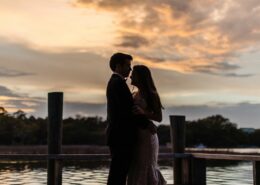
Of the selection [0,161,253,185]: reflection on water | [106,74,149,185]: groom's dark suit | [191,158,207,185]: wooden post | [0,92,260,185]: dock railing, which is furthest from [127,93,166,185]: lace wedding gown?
[0,161,253,185]: reflection on water

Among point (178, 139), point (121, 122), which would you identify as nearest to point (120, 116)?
point (121, 122)

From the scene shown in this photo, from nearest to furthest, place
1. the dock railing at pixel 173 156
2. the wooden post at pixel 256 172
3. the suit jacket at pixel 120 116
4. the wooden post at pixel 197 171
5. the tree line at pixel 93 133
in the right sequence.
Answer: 1. the suit jacket at pixel 120 116
2. the wooden post at pixel 256 172
3. the dock railing at pixel 173 156
4. the wooden post at pixel 197 171
5. the tree line at pixel 93 133

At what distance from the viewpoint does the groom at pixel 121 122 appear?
5184 millimetres

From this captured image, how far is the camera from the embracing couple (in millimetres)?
5203

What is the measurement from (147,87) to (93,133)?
75.6 meters

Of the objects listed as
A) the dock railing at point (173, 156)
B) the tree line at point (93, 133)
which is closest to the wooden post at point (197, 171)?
the dock railing at point (173, 156)

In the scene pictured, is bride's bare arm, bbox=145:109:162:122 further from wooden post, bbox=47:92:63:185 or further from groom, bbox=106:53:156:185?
wooden post, bbox=47:92:63:185

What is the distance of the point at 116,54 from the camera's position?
532 centimetres

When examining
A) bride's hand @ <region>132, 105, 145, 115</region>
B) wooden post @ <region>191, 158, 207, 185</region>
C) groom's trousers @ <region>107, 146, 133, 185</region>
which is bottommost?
wooden post @ <region>191, 158, 207, 185</region>

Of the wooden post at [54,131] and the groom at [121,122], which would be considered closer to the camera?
the groom at [121,122]

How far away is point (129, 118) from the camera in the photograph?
521cm

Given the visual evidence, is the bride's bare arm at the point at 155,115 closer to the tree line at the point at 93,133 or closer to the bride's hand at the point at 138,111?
the bride's hand at the point at 138,111

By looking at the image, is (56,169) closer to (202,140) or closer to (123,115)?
(123,115)

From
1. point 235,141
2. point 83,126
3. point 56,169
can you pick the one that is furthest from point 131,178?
point 83,126
